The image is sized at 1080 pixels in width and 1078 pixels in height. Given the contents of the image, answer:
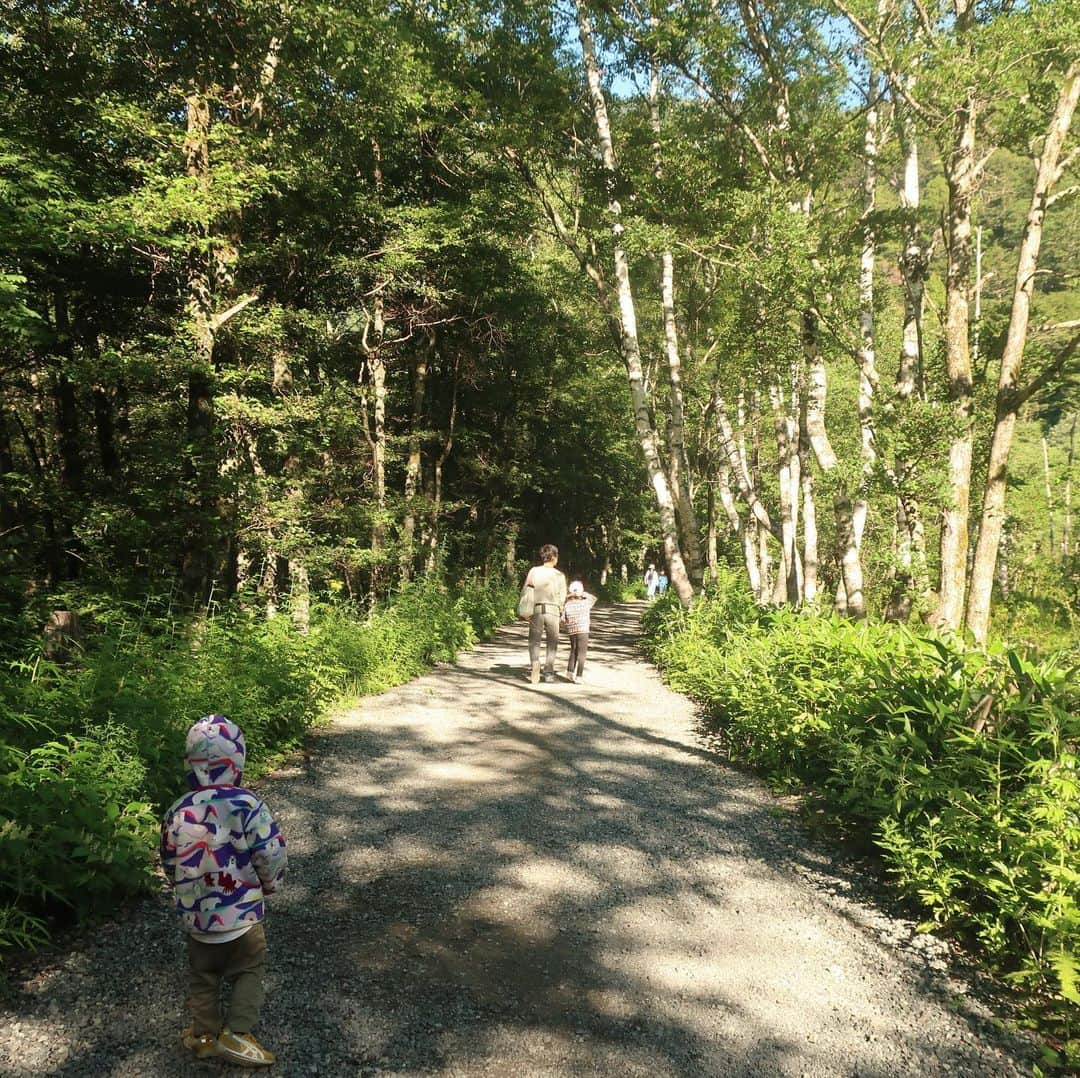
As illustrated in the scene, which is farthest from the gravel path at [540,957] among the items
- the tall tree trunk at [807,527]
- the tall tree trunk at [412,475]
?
the tall tree trunk at [412,475]

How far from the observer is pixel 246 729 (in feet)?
19.8

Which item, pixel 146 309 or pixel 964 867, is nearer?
pixel 964 867

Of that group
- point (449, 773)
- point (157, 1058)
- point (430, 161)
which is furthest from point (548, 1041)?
point (430, 161)

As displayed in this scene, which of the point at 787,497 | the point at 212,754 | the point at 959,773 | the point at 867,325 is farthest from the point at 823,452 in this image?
the point at 212,754

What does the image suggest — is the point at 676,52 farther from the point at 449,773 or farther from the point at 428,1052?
the point at 428,1052

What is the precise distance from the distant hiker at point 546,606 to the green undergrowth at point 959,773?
4.29 meters

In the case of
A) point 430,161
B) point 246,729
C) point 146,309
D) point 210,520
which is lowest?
point 246,729

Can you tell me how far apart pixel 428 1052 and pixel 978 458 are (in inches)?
580

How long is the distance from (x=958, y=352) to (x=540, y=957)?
9872 millimetres

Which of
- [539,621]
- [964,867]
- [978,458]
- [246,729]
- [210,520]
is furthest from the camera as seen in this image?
[978,458]

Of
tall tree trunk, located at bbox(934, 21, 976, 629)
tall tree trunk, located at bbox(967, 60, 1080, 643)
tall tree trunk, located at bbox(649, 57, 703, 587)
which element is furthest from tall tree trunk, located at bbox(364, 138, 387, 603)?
tall tree trunk, located at bbox(967, 60, 1080, 643)

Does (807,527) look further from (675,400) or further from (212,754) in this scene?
(212,754)

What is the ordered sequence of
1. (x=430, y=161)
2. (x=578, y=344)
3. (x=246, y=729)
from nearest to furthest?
1. (x=246, y=729)
2. (x=430, y=161)
3. (x=578, y=344)

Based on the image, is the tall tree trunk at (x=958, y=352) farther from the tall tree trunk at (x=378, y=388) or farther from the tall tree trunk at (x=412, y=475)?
the tall tree trunk at (x=412, y=475)
